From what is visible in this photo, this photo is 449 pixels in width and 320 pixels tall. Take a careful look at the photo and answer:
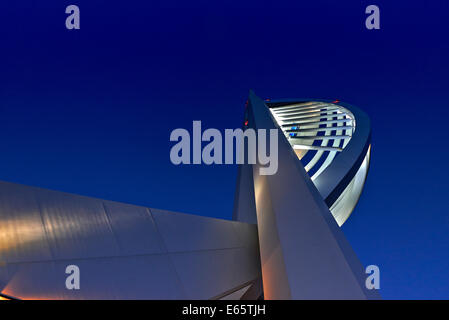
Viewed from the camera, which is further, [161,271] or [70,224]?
[161,271]

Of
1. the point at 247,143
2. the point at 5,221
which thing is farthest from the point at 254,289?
the point at 247,143

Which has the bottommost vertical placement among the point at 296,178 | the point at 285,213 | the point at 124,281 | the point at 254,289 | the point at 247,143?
the point at 254,289

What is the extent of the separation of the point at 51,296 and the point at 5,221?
86cm

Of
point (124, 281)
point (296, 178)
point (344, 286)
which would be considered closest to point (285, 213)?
point (296, 178)

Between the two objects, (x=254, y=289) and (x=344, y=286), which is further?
(x=254, y=289)

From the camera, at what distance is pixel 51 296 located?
3.25m

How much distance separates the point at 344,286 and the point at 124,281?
8.05 feet

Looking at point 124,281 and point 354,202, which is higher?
point 354,202

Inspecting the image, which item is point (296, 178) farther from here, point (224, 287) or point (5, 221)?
point (5, 221)

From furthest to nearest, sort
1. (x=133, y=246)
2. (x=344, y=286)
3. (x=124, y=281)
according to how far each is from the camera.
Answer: (x=133, y=246)
(x=124, y=281)
(x=344, y=286)
